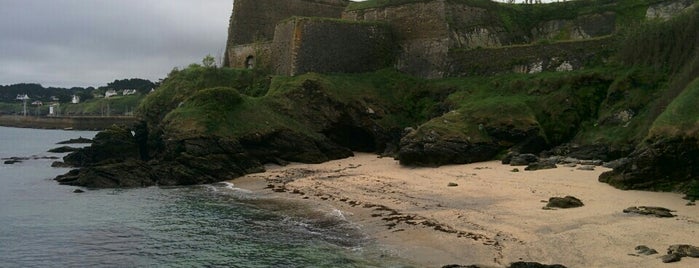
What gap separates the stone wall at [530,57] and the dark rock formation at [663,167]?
16.2 metres

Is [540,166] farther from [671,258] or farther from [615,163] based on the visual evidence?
[671,258]

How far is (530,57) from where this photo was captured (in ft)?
127

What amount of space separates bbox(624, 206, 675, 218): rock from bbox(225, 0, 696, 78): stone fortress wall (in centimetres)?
2292

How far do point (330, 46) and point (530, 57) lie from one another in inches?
535

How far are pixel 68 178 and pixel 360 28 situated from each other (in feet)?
72.3

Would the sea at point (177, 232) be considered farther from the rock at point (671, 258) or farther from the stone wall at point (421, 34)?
the stone wall at point (421, 34)

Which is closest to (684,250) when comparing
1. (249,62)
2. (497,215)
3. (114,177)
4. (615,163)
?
(497,215)

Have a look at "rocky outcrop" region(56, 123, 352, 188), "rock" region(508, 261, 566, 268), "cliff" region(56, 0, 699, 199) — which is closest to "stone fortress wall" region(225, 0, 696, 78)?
"cliff" region(56, 0, 699, 199)

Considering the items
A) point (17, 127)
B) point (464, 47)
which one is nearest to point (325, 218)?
point (464, 47)

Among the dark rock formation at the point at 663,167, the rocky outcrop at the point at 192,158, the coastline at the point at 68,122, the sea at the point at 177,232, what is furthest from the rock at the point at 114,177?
the coastline at the point at 68,122

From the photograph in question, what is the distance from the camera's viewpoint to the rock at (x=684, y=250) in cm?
1290

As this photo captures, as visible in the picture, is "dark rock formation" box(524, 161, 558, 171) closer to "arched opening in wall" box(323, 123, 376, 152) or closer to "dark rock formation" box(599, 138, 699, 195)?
"dark rock formation" box(599, 138, 699, 195)

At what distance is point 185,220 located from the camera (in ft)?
71.4

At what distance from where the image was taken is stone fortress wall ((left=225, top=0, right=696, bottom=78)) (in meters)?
41.8
